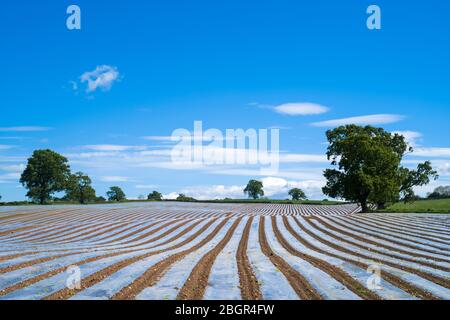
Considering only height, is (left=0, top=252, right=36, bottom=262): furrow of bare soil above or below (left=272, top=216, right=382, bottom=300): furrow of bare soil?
above

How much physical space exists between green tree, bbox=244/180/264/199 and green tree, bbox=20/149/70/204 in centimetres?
6333

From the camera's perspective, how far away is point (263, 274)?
10.5 metres

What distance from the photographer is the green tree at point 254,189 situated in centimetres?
12162

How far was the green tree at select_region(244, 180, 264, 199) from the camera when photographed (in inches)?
4788

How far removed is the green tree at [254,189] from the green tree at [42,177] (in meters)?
63.3

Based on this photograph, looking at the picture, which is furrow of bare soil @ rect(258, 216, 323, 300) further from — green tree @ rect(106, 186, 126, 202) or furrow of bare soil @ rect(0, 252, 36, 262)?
green tree @ rect(106, 186, 126, 202)

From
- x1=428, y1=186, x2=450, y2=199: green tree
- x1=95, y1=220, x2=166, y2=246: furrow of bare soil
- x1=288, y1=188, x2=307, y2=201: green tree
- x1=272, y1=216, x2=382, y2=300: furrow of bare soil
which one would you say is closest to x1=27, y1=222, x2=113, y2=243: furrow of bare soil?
x1=95, y1=220, x2=166, y2=246: furrow of bare soil

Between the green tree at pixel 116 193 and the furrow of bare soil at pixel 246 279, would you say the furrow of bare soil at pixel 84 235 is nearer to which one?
the furrow of bare soil at pixel 246 279

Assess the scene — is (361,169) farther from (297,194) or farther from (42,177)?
(297,194)

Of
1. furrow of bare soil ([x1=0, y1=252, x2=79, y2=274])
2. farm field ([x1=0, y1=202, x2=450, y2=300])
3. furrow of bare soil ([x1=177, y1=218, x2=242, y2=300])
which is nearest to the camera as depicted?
furrow of bare soil ([x1=177, y1=218, x2=242, y2=300])

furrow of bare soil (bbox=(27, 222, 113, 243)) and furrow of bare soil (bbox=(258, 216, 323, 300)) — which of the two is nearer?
furrow of bare soil (bbox=(258, 216, 323, 300))

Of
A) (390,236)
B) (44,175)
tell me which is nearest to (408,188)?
(390,236)

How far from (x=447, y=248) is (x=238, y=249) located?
897 cm
